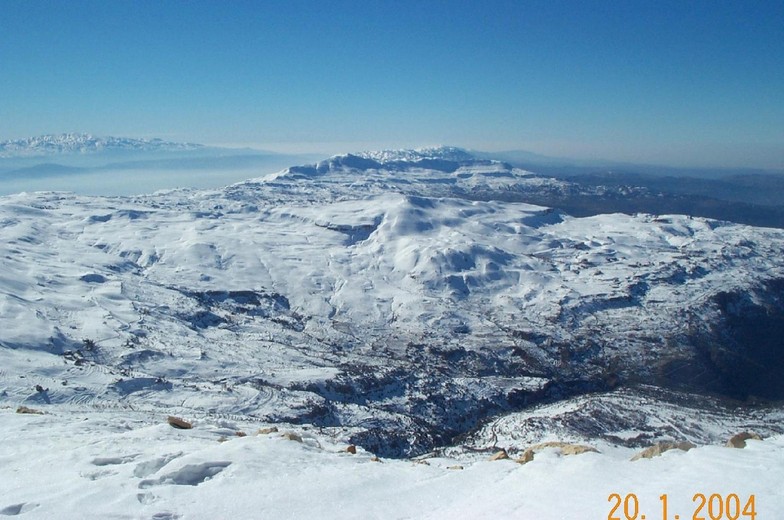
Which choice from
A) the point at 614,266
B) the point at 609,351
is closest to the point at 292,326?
the point at 609,351

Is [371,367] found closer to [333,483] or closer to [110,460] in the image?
[110,460]

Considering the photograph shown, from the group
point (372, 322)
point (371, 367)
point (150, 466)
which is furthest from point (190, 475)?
point (372, 322)

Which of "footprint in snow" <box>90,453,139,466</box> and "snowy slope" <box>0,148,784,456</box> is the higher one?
"footprint in snow" <box>90,453,139,466</box>

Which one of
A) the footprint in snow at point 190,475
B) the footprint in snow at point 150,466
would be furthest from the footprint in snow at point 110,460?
the footprint in snow at point 190,475

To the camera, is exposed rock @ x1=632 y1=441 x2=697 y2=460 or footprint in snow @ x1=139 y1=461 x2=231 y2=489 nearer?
footprint in snow @ x1=139 y1=461 x2=231 y2=489

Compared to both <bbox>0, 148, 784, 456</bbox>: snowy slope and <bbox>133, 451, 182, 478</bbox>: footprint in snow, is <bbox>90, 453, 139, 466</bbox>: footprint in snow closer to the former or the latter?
<bbox>133, 451, 182, 478</bbox>: footprint in snow

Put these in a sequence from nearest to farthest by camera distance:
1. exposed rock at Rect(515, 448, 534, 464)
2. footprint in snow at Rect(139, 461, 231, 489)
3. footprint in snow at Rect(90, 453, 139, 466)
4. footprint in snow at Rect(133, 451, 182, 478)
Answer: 1. footprint in snow at Rect(139, 461, 231, 489)
2. footprint in snow at Rect(133, 451, 182, 478)
3. footprint in snow at Rect(90, 453, 139, 466)
4. exposed rock at Rect(515, 448, 534, 464)

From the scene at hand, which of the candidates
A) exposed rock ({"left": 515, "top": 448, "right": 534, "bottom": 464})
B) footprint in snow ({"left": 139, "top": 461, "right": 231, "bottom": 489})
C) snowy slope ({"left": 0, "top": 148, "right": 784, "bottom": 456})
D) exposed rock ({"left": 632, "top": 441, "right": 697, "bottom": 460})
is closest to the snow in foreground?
footprint in snow ({"left": 139, "top": 461, "right": 231, "bottom": 489})

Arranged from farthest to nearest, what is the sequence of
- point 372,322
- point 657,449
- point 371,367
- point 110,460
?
point 372,322 → point 371,367 → point 657,449 → point 110,460
